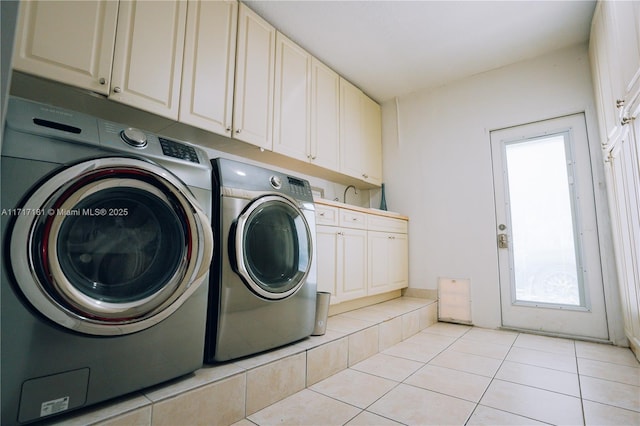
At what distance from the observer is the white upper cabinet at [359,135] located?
119 inches

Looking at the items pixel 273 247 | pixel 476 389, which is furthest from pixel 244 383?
pixel 476 389

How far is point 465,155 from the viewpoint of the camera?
10.1 ft

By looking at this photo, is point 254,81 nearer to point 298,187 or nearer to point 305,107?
point 305,107

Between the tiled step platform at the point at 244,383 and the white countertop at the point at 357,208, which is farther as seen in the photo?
the white countertop at the point at 357,208

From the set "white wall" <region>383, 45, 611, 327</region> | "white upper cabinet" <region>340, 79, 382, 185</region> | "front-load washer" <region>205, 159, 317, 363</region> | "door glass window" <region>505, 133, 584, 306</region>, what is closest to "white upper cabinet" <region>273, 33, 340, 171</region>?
"white upper cabinet" <region>340, 79, 382, 185</region>

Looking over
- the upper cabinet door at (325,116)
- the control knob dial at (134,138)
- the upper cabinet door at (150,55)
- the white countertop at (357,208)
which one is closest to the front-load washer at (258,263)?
the control knob dial at (134,138)

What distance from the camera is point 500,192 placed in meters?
2.85

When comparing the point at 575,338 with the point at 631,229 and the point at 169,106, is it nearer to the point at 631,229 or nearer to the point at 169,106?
the point at 631,229

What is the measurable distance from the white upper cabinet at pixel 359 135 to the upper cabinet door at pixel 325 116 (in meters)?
0.09

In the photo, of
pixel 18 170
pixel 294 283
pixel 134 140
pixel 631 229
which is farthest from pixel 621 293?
pixel 18 170

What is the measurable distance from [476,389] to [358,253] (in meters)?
1.26

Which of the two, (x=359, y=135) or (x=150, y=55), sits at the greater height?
(x=359, y=135)

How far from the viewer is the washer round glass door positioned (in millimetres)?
1396

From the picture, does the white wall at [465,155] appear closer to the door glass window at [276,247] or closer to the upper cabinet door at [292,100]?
the upper cabinet door at [292,100]
